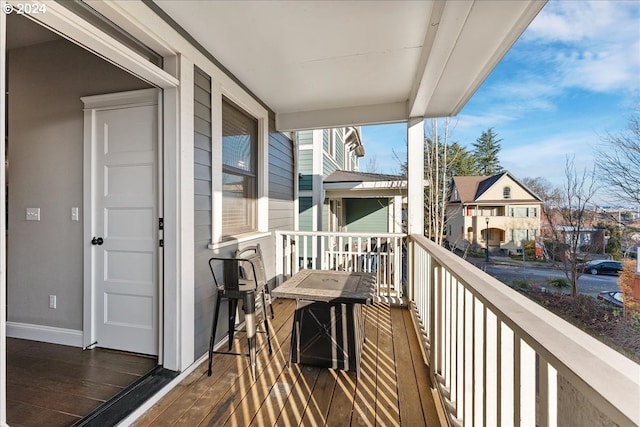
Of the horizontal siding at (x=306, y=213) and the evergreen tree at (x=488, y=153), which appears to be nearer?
the evergreen tree at (x=488, y=153)

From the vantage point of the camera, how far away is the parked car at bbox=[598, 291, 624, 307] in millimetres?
1073

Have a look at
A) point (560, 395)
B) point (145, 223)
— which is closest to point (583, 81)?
point (560, 395)

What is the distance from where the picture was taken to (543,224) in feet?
5.78

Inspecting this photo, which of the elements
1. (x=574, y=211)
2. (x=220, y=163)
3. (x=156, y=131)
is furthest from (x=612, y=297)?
(x=156, y=131)

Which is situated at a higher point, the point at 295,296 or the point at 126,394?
the point at 295,296

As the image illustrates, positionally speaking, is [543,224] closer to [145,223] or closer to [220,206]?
[220,206]

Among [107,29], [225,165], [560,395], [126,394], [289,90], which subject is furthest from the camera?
[289,90]

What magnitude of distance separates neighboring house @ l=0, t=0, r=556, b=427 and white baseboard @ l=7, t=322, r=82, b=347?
0.04ft

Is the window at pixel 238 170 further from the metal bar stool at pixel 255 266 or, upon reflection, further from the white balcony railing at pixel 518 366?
the white balcony railing at pixel 518 366

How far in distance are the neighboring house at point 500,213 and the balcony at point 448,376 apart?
570 millimetres

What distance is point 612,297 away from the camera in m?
1.13

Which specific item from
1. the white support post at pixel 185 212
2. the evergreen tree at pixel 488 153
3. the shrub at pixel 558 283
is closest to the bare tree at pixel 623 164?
the shrub at pixel 558 283

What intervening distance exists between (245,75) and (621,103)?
283 centimetres

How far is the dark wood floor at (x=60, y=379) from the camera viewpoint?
1754 millimetres
